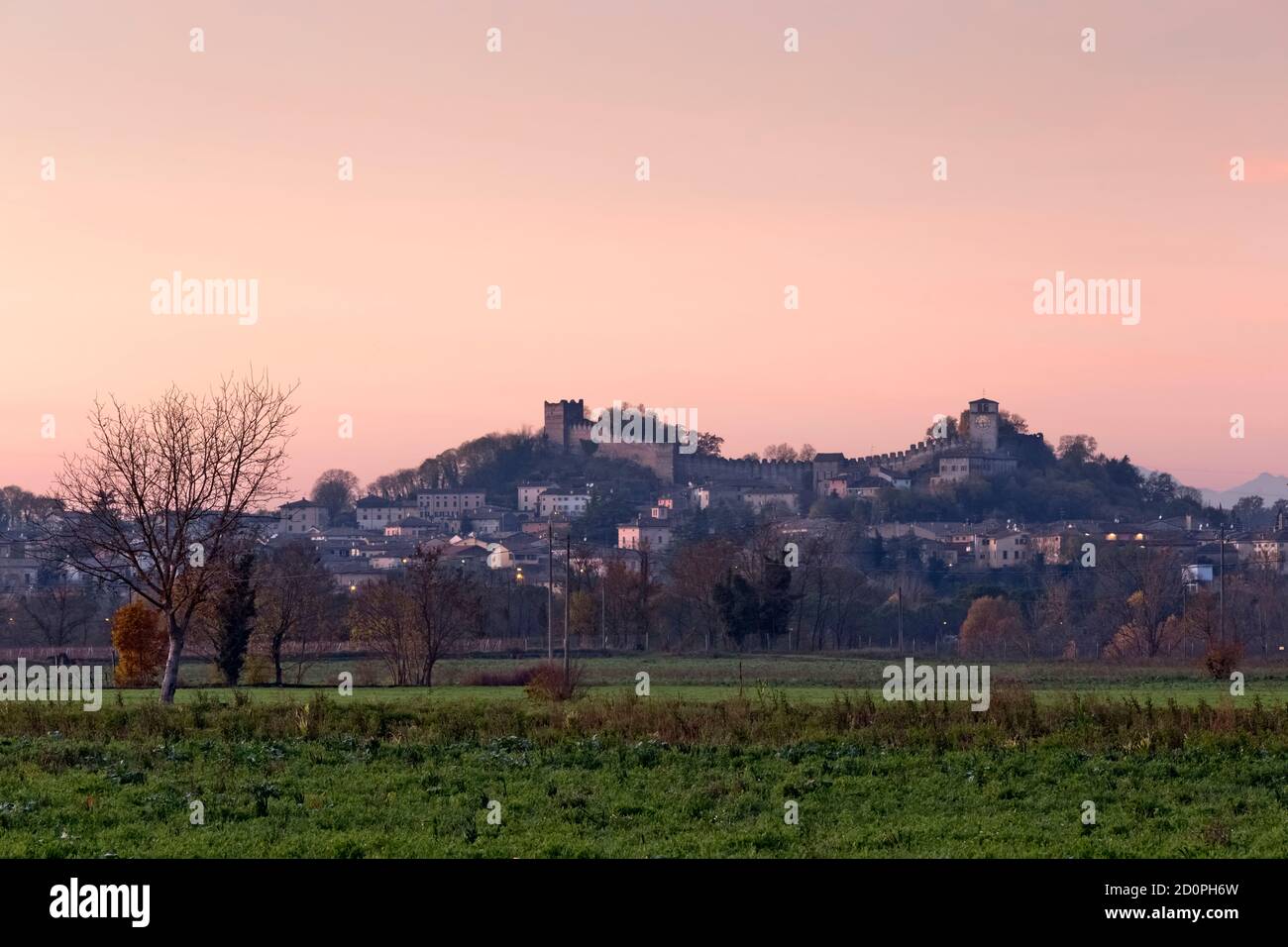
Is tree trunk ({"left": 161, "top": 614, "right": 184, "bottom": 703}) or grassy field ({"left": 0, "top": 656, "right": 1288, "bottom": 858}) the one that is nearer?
grassy field ({"left": 0, "top": 656, "right": 1288, "bottom": 858})

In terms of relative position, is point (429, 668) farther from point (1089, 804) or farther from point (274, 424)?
point (1089, 804)

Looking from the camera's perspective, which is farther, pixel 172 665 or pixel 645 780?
pixel 172 665

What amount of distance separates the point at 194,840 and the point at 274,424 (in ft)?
72.6

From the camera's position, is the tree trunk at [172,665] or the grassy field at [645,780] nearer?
the grassy field at [645,780]

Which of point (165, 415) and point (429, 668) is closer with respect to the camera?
point (165, 415)

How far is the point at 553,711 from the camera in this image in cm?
2261

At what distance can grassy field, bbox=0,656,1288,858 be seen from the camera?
1266 centimetres

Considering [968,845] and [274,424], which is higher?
[274,424]

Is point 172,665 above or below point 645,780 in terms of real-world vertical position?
above

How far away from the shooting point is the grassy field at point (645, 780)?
41.5 ft

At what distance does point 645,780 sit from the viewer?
52.7ft
